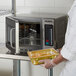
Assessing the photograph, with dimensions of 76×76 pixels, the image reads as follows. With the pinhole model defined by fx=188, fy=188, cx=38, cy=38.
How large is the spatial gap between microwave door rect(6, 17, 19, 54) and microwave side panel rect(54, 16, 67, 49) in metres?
0.38

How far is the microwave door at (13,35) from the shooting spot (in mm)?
1791

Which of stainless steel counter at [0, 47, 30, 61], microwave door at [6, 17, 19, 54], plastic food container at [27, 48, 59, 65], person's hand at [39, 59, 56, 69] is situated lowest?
stainless steel counter at [0, 47, 30, 61]

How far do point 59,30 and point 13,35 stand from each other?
47 centimetres

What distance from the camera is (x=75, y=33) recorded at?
1.21 meters

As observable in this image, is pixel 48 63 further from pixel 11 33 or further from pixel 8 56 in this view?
pixel 11 33

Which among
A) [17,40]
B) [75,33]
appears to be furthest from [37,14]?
[75,33]

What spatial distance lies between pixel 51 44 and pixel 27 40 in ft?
0.84

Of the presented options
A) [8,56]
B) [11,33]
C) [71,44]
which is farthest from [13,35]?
[71,44]

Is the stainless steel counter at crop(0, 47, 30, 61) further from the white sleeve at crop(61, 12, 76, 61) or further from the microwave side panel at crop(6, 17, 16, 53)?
the white sleeve at crop(61, 12, 76, 61)

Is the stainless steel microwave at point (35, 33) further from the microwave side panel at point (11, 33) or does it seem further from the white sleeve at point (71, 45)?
the white sleeve at point (71, 45)

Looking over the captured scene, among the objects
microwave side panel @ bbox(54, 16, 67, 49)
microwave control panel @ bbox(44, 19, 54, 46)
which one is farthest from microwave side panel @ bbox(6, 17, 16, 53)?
microwave side panel @ bbox(54, 16, 67, 49)

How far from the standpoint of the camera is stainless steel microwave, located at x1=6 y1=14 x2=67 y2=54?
1.80 meters

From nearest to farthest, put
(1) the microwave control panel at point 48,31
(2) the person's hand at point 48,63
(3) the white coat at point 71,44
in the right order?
1. (3) the white coat at point 71,44
2. (2) the person's hand at point 48,63
3. (1) the microwave control panel at point 48,31

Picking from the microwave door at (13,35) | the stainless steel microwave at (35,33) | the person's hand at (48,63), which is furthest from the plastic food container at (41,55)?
the microwave door at (13,35)
